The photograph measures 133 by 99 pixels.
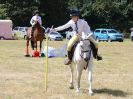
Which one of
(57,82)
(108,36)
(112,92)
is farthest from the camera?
(108,36)

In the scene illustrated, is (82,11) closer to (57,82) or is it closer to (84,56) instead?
(57,82)

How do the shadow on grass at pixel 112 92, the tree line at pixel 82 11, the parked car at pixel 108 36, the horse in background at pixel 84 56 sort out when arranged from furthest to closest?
the tree line at pixel 82 11
the parked car at pixel 108 36
the shadow on grass at pixel 112 92
the horse in background at pixel 84 56

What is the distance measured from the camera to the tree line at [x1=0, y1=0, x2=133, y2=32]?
78062mm

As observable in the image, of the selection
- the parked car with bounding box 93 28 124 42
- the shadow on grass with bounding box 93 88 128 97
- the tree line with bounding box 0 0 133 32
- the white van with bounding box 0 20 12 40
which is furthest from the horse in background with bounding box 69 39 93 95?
the tree line with bounding box 0 0 133 32

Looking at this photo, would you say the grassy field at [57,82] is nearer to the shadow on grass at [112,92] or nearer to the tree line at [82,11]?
the shadow on grass at [112,92]

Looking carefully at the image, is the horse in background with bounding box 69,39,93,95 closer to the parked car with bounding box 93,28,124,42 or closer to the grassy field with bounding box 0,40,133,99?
the grassy field with bounding box 0,40,133,99

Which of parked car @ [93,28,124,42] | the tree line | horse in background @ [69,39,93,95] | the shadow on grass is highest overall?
the tree line

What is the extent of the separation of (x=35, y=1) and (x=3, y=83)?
210ft

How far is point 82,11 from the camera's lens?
266 feet

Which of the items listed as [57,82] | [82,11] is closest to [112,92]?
[57,82]

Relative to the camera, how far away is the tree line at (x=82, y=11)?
78.1m

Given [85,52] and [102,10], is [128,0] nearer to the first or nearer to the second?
[102,10]

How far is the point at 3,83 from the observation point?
571 inches

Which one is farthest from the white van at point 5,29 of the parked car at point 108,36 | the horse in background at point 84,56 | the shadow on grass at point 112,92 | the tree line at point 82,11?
the horse in background at point 84,56
